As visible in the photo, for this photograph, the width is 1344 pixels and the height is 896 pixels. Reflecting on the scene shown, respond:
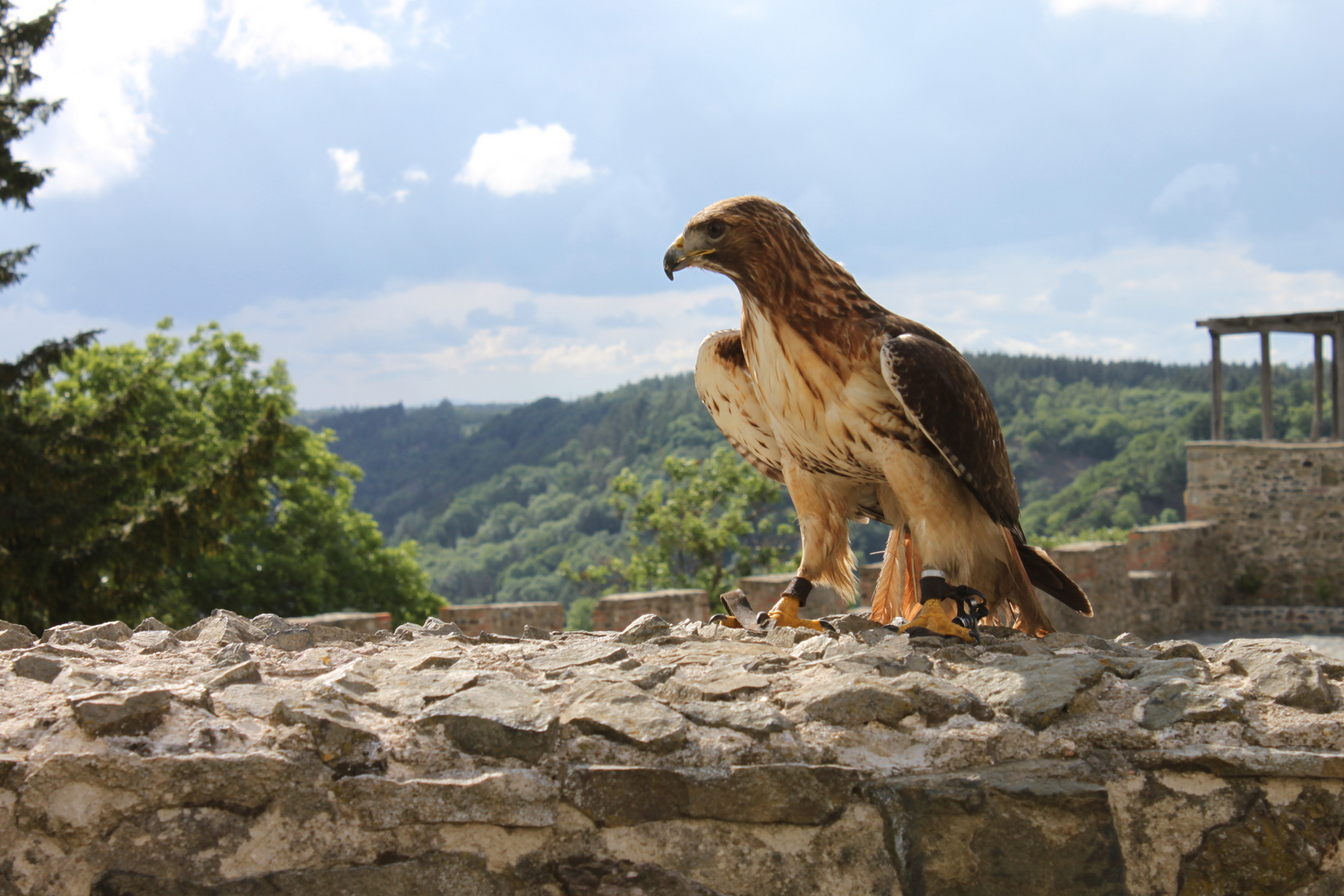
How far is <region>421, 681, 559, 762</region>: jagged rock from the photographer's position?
2045 mm

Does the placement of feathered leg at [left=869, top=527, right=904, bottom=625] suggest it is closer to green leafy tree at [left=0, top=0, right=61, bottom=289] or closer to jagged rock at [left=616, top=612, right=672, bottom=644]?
jagged rock at [left=616, top=612, right=672, bottom=644]

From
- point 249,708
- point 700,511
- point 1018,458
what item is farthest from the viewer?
point 1018,458

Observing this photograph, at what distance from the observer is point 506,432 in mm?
86688

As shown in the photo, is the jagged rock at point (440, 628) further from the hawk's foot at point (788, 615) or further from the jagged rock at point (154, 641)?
the hawk's foot at point (788, 615)

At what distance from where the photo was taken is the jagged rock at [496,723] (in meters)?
2.04

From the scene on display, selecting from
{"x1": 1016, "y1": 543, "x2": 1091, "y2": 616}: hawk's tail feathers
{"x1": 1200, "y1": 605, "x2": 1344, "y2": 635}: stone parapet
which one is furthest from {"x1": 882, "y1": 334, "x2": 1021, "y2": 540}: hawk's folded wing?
{"x1": 1200, "y1": 605, "x2": 1344, "y2": 635}: stone parapet

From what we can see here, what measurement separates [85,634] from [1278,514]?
20.4 meters

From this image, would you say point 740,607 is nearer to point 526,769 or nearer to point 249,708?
point 526,769

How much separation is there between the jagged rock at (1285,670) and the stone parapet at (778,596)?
6884 mm

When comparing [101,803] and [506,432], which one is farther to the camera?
[506,432]

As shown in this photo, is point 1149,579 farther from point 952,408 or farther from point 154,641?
point 154,641

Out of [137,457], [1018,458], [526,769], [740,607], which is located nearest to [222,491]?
[137,457]

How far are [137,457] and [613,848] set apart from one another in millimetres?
12872

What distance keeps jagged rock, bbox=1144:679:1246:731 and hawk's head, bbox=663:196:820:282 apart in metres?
1.47
